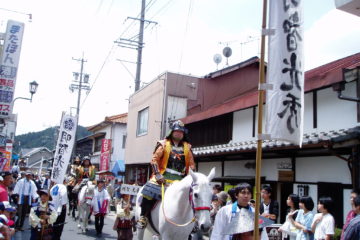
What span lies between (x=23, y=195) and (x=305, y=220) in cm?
1049

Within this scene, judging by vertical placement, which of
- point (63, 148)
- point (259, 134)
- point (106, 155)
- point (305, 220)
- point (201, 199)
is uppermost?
point (106, 155)

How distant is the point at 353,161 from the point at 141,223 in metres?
5.23

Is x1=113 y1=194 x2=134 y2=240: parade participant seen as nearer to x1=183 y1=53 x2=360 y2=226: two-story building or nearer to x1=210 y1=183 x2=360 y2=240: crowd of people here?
x1=210 y1=183 x2=360 y2=240: crowd of people

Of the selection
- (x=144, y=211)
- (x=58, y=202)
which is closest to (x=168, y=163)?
(x=144, y=211)

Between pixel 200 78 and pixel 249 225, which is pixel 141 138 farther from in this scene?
pixel 249 225

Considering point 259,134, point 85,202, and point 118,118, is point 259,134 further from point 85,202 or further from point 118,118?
point 118,118

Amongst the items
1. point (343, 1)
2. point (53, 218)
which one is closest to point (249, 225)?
point (53, 218)

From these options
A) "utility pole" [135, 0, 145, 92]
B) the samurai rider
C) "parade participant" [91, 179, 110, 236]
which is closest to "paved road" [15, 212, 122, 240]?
"parade participant" [91, 179, 110, 236]

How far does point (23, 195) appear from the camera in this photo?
45.1 feet

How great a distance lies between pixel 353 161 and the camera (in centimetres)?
860

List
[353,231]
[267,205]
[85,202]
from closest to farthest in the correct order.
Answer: [353,231] < [267,205] < [85,202]

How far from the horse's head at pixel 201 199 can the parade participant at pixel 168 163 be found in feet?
3.63

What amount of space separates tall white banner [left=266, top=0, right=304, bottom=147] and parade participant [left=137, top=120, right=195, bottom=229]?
2.73 metres

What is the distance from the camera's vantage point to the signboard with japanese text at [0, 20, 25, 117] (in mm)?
16594
